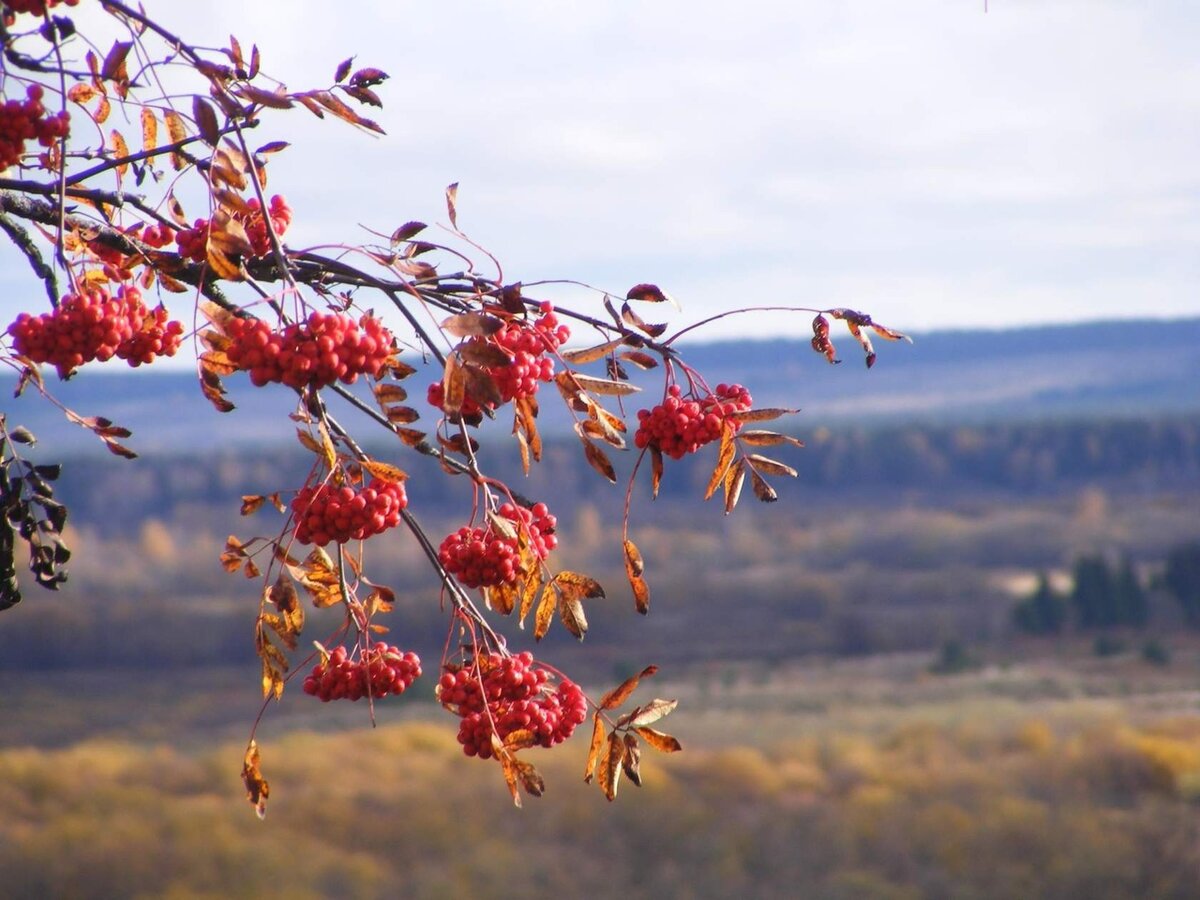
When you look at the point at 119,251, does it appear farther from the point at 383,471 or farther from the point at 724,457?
the point at 724,457

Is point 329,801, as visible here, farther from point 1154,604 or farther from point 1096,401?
point 1096,401

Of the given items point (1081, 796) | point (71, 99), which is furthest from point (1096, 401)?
point (71, 99)

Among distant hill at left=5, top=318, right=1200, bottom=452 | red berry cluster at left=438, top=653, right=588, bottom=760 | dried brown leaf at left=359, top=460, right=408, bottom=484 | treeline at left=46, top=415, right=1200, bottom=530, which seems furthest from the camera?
distant hill at left=5, top=318, right=1200, bottom=452

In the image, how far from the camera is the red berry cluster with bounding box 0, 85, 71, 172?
2.28 metres

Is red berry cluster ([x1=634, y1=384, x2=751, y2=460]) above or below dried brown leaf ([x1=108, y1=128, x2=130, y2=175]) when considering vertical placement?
below

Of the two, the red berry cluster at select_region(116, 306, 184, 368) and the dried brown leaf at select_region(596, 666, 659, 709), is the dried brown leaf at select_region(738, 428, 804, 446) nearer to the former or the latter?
the dried brown leaf at select_region(596, 666, 659, 709)

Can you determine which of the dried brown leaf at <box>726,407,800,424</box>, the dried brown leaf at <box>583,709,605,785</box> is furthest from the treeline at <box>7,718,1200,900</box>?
the dried brown leaf at <box>726,407,800,424</box>

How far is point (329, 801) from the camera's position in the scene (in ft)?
85.3

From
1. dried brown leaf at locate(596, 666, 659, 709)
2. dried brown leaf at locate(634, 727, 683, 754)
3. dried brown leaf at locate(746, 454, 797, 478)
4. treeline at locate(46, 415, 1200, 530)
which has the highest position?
dried brown leaf at locate(746, 454, 797, 478)

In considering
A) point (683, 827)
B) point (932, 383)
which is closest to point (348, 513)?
point (683, 827)

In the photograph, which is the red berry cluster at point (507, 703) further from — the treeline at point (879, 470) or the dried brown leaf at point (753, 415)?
the treeline at point (879, 470)

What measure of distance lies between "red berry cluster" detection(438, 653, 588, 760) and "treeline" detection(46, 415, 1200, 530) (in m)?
76.2

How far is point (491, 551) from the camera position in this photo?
2.27 m

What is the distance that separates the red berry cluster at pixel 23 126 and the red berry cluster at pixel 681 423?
41.6 inches
